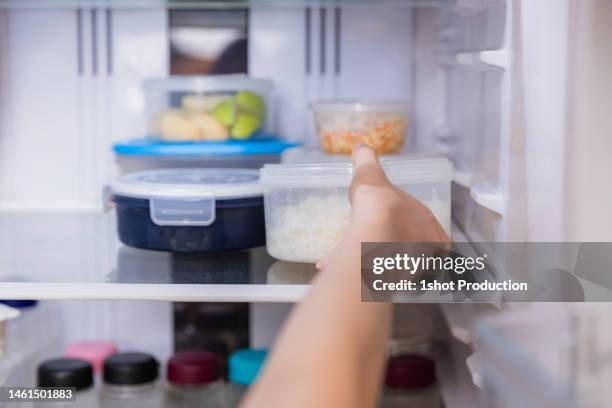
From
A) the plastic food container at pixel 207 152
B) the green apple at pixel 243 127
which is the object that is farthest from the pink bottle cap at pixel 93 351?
the green apple at pixel 243 127

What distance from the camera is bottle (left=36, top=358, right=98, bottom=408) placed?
4.10ft

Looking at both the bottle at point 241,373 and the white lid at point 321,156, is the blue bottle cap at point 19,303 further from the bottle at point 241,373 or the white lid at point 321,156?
the white lid at point 321,156

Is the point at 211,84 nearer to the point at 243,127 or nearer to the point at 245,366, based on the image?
the point at 243,127

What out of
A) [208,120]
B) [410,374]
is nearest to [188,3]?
[208,120]

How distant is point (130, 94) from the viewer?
1.49m

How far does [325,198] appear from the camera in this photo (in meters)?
1.03

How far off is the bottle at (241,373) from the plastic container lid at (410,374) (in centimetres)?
20

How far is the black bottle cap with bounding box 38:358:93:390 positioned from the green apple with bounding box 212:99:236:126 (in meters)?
0.42

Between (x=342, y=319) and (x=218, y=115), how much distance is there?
76 cm

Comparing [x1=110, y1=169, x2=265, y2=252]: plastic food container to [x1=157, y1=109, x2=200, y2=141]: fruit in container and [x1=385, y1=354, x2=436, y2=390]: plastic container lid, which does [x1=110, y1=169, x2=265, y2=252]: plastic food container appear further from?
[x1=385, y1=354, x2=436, y2=390]: plastic container lid

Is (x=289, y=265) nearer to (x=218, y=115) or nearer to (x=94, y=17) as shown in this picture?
(x=218, y=115)

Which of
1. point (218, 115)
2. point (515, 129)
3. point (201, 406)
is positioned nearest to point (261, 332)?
point (201, 406)

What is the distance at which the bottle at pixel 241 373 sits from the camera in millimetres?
1323

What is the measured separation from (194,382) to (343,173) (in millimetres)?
479
